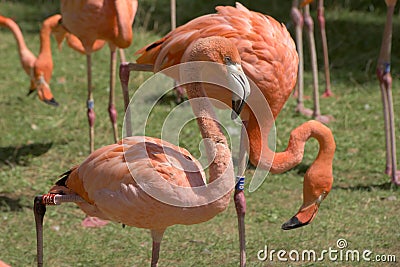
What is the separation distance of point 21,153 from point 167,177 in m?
3.40

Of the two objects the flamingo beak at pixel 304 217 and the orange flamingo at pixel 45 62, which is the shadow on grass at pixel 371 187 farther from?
the orange flamingo at pixel 45 62

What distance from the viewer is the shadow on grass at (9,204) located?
19.5ft

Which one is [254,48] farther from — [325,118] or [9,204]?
[325,118]

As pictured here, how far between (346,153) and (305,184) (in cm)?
252

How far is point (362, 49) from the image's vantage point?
9.45 m

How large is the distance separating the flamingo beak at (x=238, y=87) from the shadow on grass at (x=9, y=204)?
260 centimetres

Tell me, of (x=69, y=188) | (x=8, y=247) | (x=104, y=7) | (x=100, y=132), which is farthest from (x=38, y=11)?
(x=69, y=188)

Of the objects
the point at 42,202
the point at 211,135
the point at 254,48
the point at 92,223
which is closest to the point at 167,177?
the point at 211,135

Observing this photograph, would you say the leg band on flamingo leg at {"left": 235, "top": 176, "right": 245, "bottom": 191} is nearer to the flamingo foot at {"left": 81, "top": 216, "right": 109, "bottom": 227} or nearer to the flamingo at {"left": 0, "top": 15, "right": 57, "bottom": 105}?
the flamingo foot at {"left": 81, "top": 216, "right": 109, "bottom": 227}

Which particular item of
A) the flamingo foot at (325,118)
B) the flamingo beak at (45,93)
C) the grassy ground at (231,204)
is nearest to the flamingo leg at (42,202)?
the grassy ground at (231,204)

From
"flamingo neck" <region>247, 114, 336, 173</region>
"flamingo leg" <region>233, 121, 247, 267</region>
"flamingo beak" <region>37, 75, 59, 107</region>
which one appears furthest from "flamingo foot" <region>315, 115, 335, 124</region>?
"flamingo neck" <region>247, 114, 336, 173</region>

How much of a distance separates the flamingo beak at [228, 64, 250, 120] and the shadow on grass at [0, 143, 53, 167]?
10.9 feet

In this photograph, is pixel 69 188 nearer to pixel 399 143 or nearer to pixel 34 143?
pixel 34 143

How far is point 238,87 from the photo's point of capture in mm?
3824
